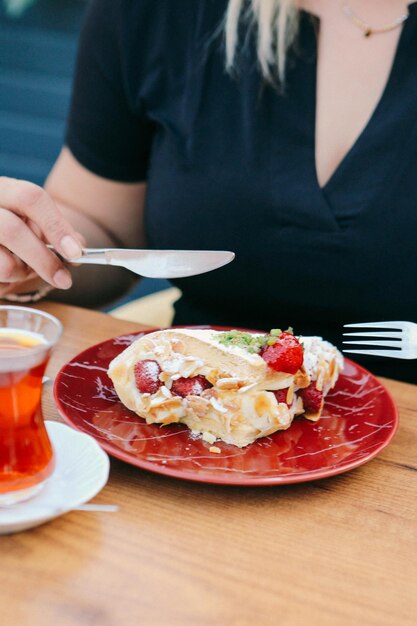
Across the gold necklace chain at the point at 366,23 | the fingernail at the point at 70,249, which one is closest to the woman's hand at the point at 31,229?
the fingernail at the point at 70,249

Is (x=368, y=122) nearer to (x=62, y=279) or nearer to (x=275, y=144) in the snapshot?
(x=275, y=144)

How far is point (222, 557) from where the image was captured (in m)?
0.71

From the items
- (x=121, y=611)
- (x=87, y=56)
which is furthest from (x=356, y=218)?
(x=121, y=611)

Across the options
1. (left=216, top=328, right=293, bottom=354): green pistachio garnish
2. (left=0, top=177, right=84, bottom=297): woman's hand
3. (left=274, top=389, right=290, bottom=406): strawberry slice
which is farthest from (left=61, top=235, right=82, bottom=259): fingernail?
(left=274, top=389, right=290, bottom=406): strawberry slice

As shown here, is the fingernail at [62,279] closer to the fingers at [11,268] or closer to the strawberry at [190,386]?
the fingers at [11,268]

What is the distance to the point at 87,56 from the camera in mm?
1479

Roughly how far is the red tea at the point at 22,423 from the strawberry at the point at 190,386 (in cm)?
20

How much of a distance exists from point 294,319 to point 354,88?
426mm

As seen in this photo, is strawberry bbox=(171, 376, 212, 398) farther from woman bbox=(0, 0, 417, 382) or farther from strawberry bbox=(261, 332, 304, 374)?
woman bbox=(0, 0, 417, 382)

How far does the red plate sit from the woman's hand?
0.14 m

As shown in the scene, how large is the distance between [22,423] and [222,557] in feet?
0.77

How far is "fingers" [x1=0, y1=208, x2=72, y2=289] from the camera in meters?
1.02

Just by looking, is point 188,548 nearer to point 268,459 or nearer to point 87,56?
point 268,459

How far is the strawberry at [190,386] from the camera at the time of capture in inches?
35.6
